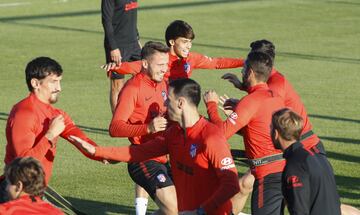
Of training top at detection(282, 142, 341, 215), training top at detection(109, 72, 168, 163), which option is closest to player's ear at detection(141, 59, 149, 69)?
training top at detection(109, 72, 168, 163)

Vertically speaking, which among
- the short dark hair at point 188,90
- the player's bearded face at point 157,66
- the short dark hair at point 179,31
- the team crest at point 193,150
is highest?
the short dark hair at point 179,31

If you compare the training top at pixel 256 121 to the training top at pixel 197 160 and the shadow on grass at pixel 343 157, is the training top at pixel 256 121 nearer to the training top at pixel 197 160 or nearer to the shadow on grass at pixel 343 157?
the training top at pixel 197 160

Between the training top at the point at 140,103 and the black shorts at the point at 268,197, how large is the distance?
1408 mm

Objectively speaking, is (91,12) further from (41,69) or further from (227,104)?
(41,69)

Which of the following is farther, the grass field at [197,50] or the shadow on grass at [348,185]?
the grass field at [197,50]

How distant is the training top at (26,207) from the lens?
8000mm

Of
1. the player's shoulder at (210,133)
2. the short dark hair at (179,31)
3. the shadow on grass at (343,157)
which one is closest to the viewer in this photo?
the player's shoulder at (210,133)

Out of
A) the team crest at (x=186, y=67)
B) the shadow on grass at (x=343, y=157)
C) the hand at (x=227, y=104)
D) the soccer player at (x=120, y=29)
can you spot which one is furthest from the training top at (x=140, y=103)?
the soccer player at (x=120, y=29)

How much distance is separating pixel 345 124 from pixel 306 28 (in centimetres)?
1344

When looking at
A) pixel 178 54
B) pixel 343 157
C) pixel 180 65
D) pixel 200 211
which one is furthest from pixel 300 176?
pixel 343 157

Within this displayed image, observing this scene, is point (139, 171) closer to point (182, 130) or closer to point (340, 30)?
point (182, 130)

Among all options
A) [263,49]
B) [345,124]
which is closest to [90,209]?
[263,49]

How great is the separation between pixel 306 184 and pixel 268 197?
2.07 m

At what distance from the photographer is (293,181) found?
8.61 meters
